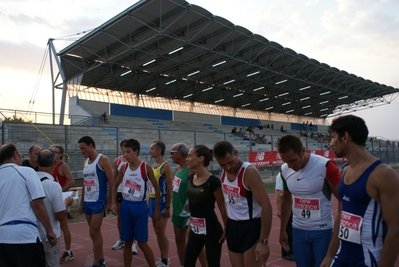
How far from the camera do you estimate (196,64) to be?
93.5 feet

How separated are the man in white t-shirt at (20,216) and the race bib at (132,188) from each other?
160 centimetres

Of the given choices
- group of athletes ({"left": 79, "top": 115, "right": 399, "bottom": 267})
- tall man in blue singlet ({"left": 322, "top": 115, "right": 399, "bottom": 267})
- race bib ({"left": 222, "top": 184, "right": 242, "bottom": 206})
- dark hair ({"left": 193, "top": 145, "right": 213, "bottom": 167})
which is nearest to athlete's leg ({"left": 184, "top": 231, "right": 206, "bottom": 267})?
group of athletes ({"left": 79, "top": 115, "right": 399, "bottom": 267})

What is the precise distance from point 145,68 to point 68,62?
20.2 ft

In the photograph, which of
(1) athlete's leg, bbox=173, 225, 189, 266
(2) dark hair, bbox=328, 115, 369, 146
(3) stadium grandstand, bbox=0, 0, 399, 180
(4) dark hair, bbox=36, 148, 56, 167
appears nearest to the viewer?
(2) dark hair, bbox=328, 115, 369, 146

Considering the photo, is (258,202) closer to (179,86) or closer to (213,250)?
(213,250)

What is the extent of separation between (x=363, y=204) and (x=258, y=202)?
1.16 metres

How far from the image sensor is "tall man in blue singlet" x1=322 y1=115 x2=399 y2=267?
231cm

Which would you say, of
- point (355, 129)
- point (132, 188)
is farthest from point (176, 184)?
point (355, 129)

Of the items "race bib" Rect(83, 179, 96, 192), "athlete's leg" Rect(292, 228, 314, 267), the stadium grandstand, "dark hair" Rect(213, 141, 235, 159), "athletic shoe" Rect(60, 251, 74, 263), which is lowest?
"athletic shoe" Rect(60, 251, 74, 263)

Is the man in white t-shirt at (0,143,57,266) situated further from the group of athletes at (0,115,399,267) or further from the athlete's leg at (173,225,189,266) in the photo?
the athlete's leg at (173,225,189,266)

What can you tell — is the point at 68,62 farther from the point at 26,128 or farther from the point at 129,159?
the point at 129,159

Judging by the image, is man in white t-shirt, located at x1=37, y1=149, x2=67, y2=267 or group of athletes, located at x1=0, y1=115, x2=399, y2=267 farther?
man in white t-shirt, located at x1=37, y1=149, x2=67, y2=267

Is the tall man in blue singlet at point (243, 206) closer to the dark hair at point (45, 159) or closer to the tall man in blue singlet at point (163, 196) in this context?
the tall man in blue singlet at point (163, 196)

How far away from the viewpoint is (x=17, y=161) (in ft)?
12.4
